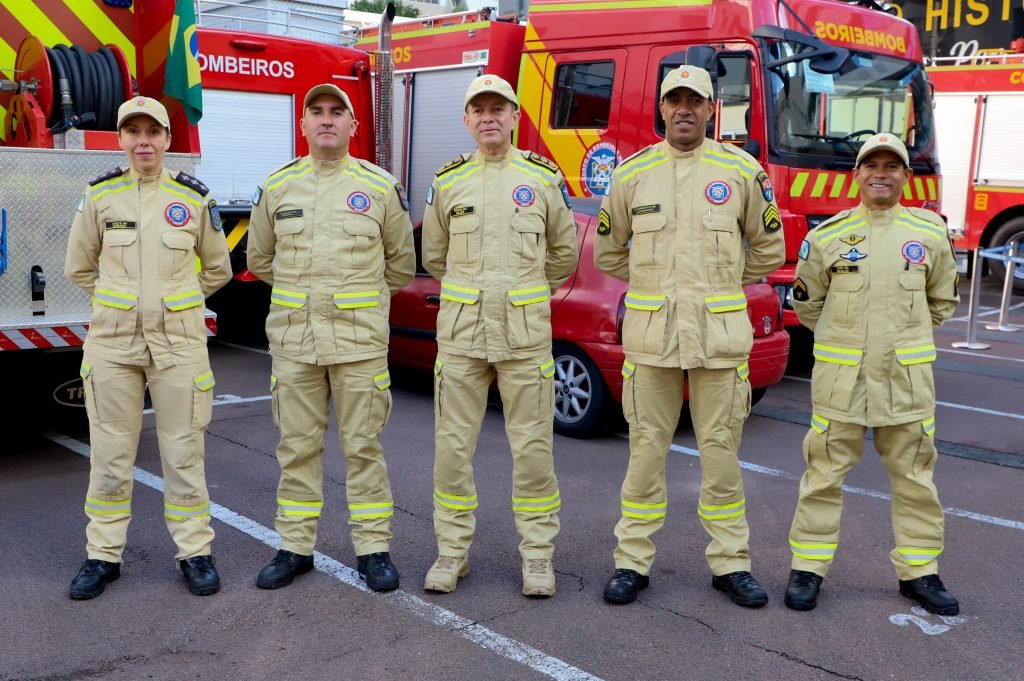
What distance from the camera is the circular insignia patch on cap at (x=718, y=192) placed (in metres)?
4.12

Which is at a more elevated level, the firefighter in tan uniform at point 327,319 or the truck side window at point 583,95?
the truck side window at point 583,95

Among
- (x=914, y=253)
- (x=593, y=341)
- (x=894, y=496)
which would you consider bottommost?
(x=894, y=496)

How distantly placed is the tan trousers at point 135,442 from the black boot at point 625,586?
1.65 m

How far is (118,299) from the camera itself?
4.19 metres

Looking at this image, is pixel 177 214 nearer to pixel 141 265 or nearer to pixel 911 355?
pixel 141 265

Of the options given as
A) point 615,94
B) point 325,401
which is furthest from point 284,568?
point 615,94

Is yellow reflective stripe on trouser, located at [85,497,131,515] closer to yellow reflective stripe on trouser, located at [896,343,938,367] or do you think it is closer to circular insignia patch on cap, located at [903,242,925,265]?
yellow reflective stripe on trouser, located at [896,343,938,367]

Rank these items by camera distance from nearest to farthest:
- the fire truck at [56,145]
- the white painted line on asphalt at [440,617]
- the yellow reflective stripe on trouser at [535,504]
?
the white painted line on asphalt at [440,617]
the yellow reflective stripe on trouser at [535,504]
the fire truck at [56,145]

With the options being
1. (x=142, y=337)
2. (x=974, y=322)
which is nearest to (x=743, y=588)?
(x=142, y=337)

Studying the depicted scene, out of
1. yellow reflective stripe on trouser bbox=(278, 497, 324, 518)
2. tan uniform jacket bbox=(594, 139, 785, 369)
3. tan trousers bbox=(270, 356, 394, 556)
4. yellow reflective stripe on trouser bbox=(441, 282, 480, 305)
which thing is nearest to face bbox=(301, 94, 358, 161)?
yellow reflective stripe on trouser bbox=(441, 282, 480, 305)

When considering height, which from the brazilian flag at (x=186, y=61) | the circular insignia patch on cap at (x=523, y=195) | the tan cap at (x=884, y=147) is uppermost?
the brazilian flag at (x=186, y=61)

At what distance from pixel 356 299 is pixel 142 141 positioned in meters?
1.03

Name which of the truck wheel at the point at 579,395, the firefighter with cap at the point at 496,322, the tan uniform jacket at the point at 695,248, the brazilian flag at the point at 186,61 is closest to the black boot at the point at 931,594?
the tan uniform jacket at the point at 695,248

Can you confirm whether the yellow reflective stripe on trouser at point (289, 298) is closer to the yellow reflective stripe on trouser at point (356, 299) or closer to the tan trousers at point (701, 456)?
the yellow reflective stripe on trouser at point (356, 299)
